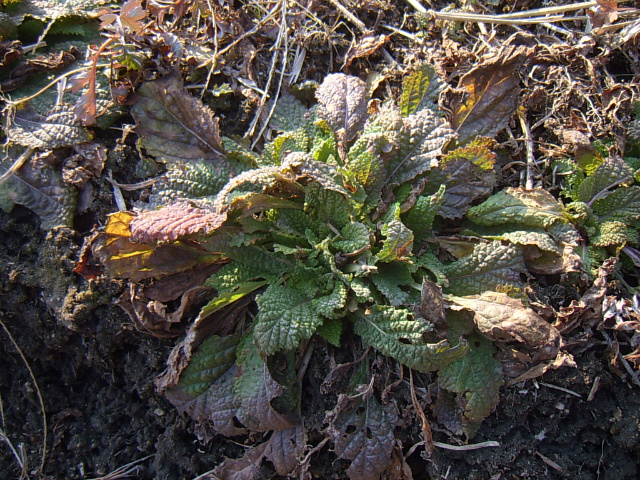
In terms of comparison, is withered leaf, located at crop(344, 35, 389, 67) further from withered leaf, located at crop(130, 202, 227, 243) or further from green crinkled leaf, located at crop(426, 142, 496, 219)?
withered leaf, located at crop(130, 202, 227, 243)

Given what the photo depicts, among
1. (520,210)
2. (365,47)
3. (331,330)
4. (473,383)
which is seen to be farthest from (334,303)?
(365,47)

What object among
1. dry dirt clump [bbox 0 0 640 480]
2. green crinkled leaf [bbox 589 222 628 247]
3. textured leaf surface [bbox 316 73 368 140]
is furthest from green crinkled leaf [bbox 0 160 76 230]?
green crinkled leaf [bbox 589 222 628 247]

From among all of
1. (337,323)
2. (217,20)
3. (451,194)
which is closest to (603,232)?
(451,194)

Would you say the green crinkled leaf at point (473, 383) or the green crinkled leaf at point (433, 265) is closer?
the green crinkled leaf at point (473, 383)

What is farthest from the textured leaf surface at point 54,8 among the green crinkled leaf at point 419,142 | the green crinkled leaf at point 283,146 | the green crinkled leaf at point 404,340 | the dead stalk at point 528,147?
the dead stalk at point 528,147

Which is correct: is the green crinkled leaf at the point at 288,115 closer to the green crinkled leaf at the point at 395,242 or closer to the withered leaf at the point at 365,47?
the withered leaf at the point at 365,47

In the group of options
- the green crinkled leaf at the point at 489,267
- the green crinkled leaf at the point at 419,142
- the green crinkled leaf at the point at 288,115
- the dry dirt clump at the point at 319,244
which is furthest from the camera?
the green crinkled leaf at the point at 288,115

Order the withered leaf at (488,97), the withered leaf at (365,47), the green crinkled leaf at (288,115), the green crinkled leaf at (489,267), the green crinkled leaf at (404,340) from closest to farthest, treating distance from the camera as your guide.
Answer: the green crinkled leaf at (404,340) < the green crinkled leaf at (489,267) < the withered leaf at (488,97) < the green crinkled leaf at (288,115) < the withered leaf at (365,47)
